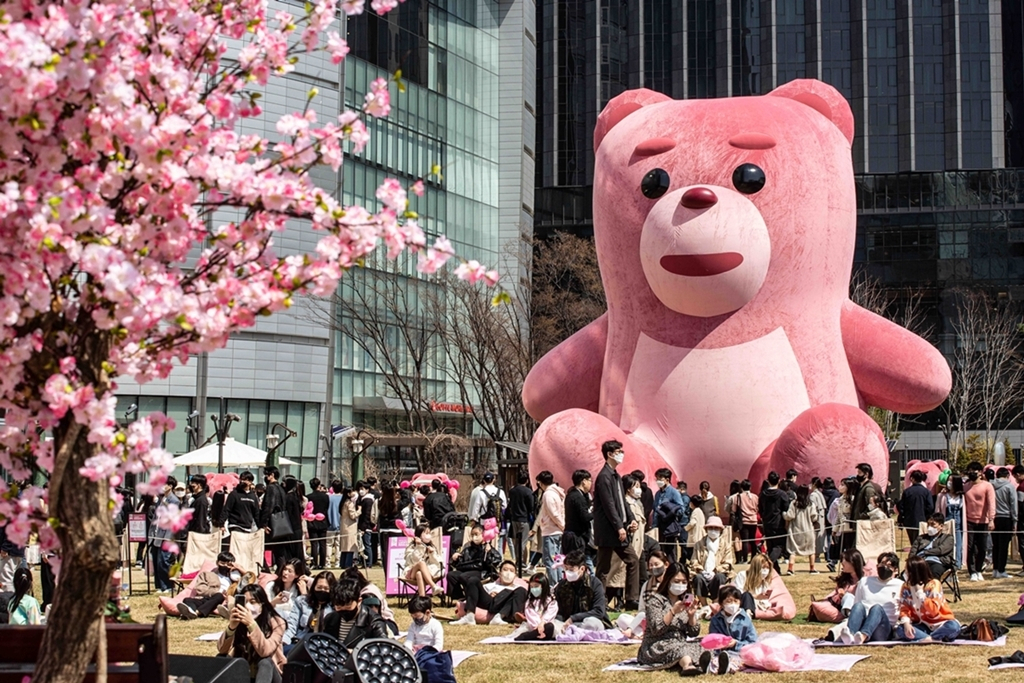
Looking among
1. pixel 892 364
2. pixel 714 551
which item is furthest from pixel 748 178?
pixel 714 551

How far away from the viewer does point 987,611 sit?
1338 cm

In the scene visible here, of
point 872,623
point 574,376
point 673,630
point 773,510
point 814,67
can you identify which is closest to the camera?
point 673,630

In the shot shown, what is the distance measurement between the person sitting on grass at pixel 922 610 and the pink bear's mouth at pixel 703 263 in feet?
20.0

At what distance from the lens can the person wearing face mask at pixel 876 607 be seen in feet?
37.9

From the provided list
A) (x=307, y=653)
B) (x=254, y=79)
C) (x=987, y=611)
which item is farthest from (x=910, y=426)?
(x=254, y=79)

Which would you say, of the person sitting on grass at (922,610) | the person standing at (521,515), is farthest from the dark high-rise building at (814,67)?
the person sitting on grass at (922,610)

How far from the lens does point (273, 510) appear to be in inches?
679

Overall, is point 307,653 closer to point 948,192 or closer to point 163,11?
point 163,11

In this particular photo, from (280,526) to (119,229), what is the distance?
12.9 metres

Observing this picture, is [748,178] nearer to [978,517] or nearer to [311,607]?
[978,517]

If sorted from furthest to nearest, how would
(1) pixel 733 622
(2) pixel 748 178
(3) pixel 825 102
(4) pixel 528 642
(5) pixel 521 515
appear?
(3) pixel 825 102, (5) pixel 521 515, (2) pixel 748 178, (4) pixel 528 642, (1) pixel 733 622

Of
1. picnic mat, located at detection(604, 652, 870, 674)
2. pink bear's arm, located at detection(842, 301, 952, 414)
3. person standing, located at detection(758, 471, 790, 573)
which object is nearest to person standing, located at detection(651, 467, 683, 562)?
person standing, located at detection(758, 471, 790, 573)

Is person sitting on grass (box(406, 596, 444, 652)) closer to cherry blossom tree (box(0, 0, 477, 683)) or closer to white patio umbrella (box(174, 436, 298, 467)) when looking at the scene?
cherry blossom tree (box(0, 0, 477, 683))

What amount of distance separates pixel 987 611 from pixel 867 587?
2.23m
